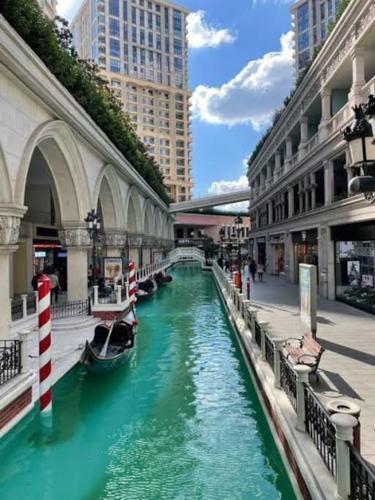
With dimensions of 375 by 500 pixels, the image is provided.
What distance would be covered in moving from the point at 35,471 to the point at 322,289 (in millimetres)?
13524

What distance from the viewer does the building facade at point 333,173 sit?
38.7ft

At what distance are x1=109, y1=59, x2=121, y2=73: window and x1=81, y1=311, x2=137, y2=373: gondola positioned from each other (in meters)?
72.9

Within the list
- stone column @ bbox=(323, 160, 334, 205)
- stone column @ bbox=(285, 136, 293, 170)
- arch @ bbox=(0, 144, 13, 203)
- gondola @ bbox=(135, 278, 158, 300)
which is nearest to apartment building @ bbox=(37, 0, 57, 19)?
stone column @ bbox=(285, 136, 293, 170)

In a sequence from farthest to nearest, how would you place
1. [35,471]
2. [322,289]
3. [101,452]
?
[322,289] → [101,452] → [35,471]

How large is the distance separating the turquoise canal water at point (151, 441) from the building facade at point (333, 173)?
20.3ft

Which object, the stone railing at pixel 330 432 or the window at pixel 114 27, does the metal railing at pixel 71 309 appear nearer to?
the stone railing at pixel 330 432

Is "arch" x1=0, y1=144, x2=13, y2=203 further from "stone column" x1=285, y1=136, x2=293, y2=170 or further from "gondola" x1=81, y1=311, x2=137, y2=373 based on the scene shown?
"stone column" x1=285, y1=136, x2=293, y2=170

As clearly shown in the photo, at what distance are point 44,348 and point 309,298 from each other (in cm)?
529

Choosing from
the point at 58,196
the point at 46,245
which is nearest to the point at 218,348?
the point at 58,196

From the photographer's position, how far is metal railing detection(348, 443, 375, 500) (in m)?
2.70

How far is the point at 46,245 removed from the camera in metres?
18.5

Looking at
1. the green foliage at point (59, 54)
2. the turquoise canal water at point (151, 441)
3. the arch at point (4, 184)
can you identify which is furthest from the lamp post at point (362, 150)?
the green foliage at point (59, 54)

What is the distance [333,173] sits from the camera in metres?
14.7

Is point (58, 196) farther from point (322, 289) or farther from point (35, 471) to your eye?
point (322, 289)
